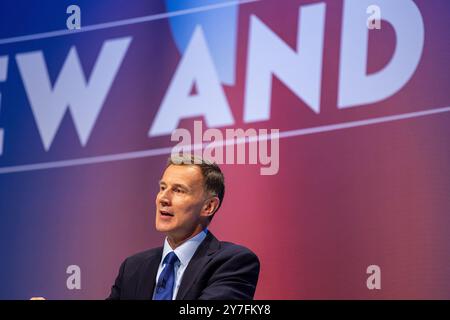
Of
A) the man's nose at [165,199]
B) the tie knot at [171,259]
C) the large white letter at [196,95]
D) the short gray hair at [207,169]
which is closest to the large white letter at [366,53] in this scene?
the large white letter at [196,95]

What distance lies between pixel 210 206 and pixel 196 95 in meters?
1.14

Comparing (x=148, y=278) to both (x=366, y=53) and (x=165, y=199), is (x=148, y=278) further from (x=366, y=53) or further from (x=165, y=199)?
(x=366, y=53)

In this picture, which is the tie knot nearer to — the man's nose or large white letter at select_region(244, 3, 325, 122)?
the man's nose

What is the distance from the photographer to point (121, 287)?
9.95 feet

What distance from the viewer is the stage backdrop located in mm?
3785

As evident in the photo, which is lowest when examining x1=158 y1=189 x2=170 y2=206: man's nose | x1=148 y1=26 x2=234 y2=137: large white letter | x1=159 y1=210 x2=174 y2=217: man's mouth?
x1=159 y1=210 x2=174 y2=217: man's mouth

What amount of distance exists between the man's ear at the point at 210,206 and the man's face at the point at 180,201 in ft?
0.08

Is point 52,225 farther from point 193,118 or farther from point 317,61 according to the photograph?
point 317,61

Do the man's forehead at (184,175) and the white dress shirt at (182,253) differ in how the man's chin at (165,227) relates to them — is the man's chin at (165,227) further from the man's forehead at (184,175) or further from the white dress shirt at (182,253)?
the man's forehead at (184,175)

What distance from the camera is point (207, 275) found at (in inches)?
→ 110

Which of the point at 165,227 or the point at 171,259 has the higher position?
the point at 165,227

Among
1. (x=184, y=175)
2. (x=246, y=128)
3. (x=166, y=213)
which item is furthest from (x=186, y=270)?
(x=246, y=128)

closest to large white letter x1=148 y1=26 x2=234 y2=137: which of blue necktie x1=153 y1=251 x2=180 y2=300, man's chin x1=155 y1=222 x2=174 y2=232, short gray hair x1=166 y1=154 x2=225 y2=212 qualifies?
short gray hair x1=166 y1=154 x2=225 y2=212
